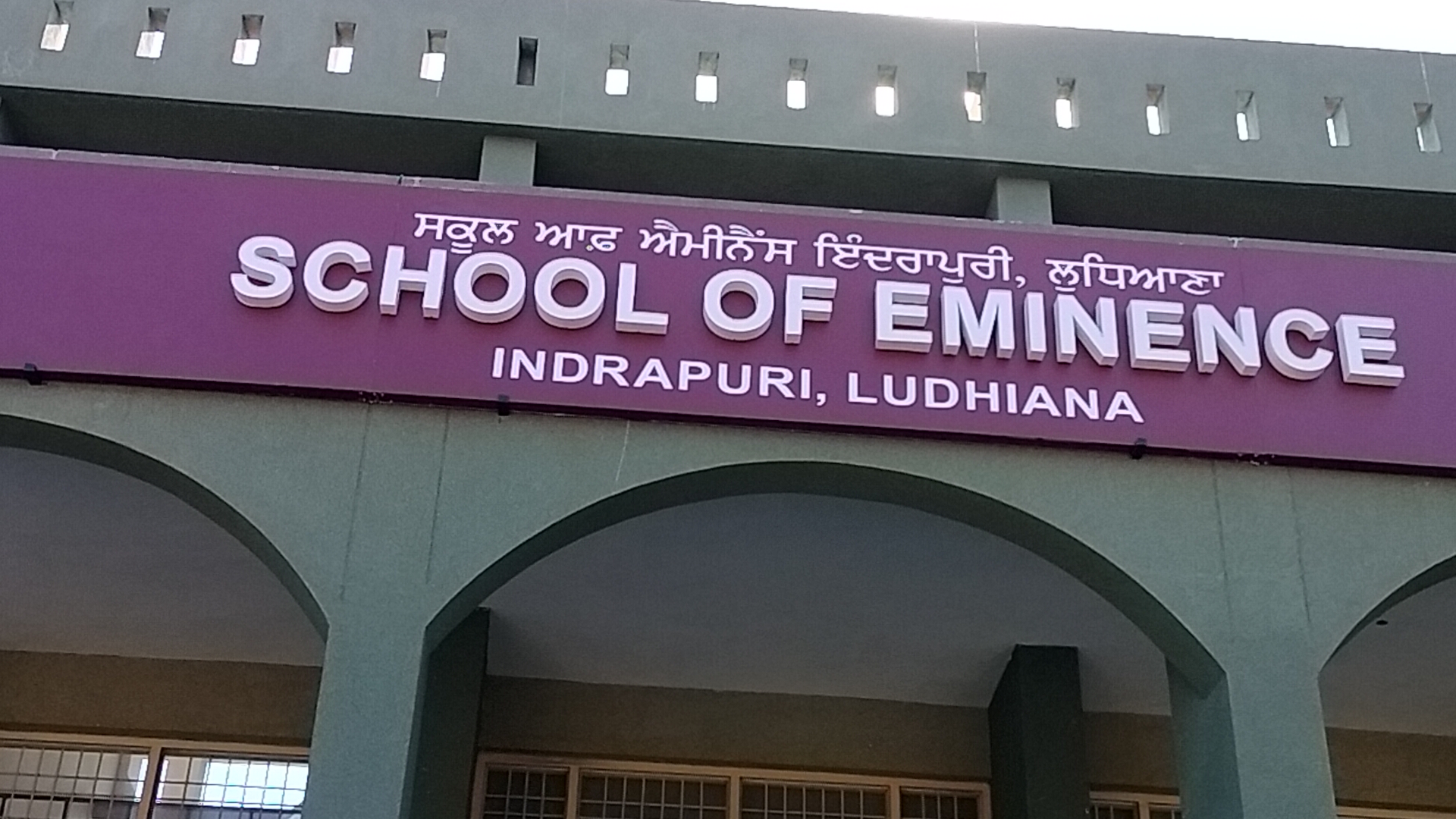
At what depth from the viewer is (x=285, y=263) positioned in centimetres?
630

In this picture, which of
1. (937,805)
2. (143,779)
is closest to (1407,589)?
(937,805)

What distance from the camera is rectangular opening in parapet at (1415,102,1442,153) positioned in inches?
307

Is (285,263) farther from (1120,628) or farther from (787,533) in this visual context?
(1120,628)

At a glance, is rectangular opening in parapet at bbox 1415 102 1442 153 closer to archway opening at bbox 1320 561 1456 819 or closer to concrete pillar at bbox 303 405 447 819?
archway opening at bbox 1320 561 1456 819

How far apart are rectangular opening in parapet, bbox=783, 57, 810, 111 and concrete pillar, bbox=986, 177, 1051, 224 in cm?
104

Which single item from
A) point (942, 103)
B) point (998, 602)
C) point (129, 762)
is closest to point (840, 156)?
point (942, 103)

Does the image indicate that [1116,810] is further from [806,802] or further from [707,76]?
[707,76]

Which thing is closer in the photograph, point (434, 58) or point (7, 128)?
point (7, 128)

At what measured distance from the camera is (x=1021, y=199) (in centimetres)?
749

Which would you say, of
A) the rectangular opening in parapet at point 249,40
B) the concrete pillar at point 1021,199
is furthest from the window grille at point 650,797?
the rectangular opening in parapet at point 249,40

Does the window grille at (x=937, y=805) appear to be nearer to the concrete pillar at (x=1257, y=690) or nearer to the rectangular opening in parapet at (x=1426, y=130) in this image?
the concrete pillar at (x=1257, y=690)

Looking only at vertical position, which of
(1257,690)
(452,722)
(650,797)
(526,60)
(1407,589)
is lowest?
(1257,690)

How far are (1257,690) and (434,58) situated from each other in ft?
15.8

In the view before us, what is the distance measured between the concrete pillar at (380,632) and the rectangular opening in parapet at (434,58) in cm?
217
